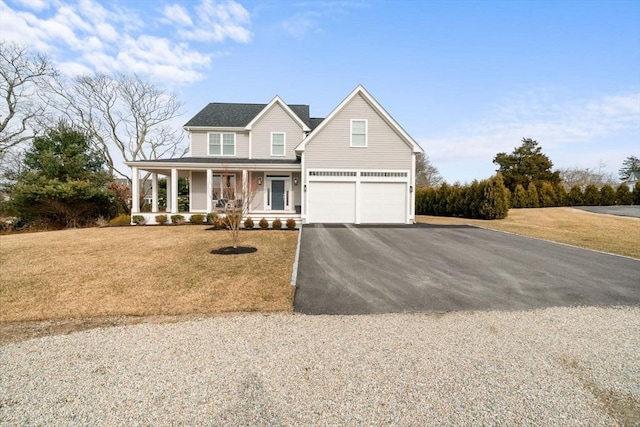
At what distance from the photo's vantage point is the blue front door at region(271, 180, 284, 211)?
65.2 feet

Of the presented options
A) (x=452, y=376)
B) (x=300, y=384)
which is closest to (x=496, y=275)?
(x=452, y=376)

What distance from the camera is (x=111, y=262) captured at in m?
8.75

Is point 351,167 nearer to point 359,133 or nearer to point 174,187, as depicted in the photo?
point 359,133

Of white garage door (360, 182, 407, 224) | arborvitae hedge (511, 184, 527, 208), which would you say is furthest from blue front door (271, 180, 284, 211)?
arborvitae hedge (511, 184, 527, 208)

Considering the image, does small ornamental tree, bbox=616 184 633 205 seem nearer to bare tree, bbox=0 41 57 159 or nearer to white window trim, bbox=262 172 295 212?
white window trim, bbox=262 172 295 212

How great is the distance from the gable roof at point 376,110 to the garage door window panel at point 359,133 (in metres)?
1.07

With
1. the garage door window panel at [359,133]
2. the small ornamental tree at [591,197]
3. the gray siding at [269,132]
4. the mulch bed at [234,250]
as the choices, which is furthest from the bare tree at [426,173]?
the mulch bed at [234,250]

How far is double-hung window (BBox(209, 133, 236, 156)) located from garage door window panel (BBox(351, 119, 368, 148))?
8.62 m

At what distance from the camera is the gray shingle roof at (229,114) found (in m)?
21.0

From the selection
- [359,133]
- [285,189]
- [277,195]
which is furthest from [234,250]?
[359,133]

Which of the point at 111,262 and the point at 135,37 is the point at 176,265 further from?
the point at 135,37

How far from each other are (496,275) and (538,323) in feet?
9.49

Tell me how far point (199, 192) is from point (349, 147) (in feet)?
34.0

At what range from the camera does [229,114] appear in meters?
22.0
